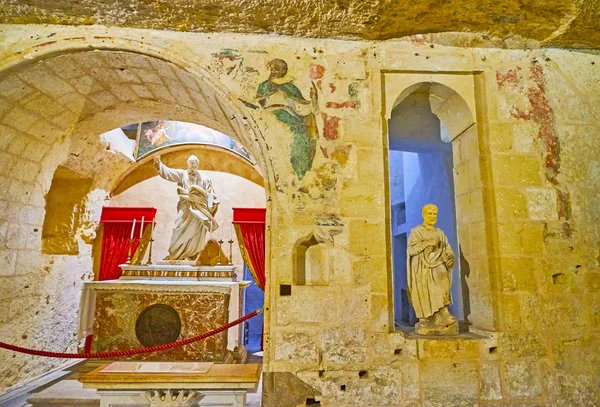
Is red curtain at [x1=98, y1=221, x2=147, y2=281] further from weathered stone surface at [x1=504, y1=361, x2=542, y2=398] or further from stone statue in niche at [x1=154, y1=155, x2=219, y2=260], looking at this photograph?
weathered stone surface at [x1=504, y1=361, x2=542, y2=398]

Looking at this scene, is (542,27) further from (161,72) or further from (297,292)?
(161,72)

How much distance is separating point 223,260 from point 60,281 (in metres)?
2.43

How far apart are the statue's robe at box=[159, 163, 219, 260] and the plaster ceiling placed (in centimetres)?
253

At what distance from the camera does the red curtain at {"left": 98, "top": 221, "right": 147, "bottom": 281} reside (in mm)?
6176

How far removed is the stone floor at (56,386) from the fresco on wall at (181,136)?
12.0 ft

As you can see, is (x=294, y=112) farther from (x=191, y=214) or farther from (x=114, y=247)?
(x=114, y=247)

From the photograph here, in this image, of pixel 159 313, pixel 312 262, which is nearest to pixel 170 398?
pixel 312 262

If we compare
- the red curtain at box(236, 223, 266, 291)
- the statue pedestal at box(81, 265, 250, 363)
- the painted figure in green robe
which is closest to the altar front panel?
the statue pedestal at box(81, 265, 250, 363)

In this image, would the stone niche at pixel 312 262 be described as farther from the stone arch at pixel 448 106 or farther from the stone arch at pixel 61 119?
the stone arch at pixel 448 106

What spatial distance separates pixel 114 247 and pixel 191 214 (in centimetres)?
203

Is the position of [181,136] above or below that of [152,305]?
above

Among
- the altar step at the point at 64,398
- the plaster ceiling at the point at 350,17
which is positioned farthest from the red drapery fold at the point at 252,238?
the plaster ceiling at the point at 350,17

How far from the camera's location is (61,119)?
3.96 m

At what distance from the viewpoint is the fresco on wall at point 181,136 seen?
6609 mm
